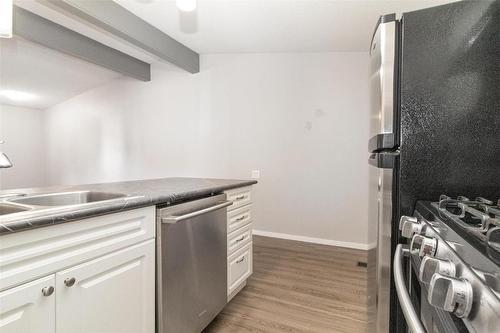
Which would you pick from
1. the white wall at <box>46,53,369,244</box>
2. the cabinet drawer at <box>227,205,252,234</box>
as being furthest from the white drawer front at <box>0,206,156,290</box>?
the white wall at <box>46,53,369,244</box>

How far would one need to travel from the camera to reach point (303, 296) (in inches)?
87.0

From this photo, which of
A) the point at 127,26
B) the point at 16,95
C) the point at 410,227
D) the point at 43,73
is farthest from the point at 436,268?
the point at 16,95

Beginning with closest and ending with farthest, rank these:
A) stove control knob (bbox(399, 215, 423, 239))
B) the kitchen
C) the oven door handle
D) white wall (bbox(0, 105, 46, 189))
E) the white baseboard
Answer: the oven door handle → stove control knob (bbox(399, 215, 423, 239)) → the kitchen → the white baseboard → white wall (bbox(0, 105, 46, 189))

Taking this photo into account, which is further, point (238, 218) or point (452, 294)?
point (238, 218)

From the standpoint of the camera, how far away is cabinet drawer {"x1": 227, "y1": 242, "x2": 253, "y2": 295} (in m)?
1.96

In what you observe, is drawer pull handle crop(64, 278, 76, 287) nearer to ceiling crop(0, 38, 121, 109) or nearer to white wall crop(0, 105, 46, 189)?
ceiling crop(0, 38, 121, 109)

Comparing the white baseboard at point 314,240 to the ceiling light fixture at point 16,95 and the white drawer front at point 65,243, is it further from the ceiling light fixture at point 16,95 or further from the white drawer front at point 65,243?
the ceiling light fixture at point 16,95

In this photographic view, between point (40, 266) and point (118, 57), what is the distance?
4.04 meters

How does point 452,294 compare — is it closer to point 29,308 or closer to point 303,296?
point 29,308

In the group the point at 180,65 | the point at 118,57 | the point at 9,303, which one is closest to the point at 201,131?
the point at 180,65

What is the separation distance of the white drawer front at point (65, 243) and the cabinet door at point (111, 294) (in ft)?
0.13

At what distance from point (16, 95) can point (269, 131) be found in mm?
4989

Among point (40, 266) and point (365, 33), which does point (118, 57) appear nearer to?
point (365, 33)

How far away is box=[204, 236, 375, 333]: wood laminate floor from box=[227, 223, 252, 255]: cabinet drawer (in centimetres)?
42
